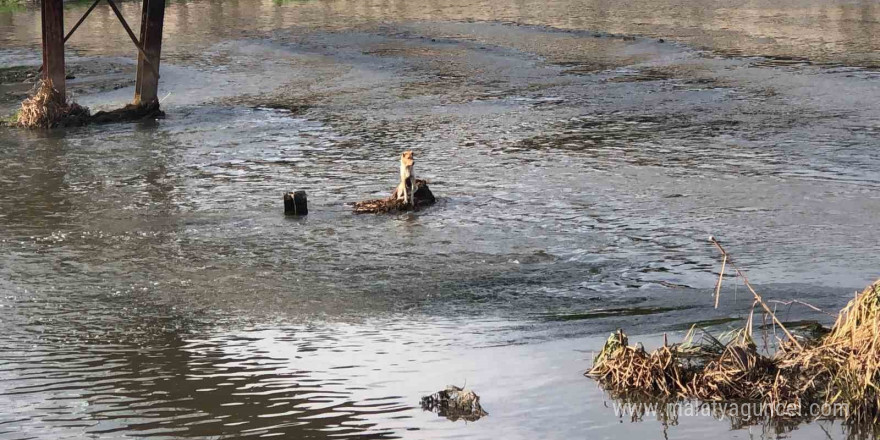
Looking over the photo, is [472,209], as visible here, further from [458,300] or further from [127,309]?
[127,309]

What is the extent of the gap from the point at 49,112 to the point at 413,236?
9.00 m

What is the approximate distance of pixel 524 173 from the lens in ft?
44.5

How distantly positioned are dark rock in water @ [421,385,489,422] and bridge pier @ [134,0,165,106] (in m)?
13.2

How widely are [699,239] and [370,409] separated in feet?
15.4

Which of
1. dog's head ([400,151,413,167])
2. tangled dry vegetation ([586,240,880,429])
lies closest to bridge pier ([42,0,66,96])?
dog's head ([400,151,413,167])

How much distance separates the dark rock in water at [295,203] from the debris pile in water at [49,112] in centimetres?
744

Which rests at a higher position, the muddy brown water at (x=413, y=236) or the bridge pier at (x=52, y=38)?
the bridge pier at (x=52, y=38)

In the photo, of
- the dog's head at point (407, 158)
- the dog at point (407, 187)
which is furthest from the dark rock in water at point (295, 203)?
the dog's head at point (407, 158)

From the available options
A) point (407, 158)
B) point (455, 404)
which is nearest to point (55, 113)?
point (407, 158)

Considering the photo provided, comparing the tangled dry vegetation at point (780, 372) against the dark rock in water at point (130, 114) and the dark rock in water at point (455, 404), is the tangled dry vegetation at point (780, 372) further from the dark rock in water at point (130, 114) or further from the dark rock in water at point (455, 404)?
the dark rock in water at point (130, 114)

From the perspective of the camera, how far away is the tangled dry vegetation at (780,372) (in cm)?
598

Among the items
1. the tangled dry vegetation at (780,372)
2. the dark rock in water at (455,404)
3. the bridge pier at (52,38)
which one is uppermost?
the bridge pier at (52,38)

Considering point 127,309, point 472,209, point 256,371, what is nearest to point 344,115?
point 472,209

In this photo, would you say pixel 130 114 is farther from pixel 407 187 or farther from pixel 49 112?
pixel 407 187
